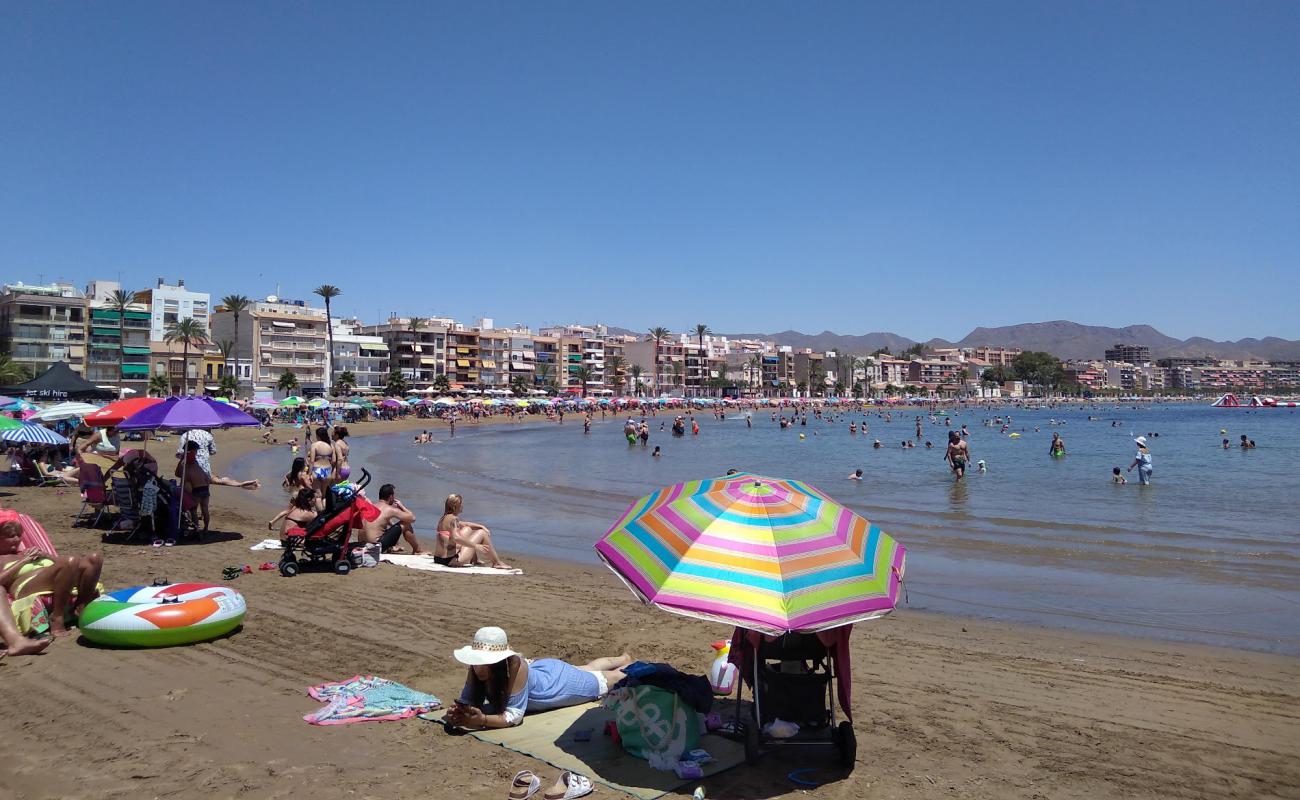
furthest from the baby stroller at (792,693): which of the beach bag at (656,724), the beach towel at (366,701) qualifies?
the beach towel at (366,701)

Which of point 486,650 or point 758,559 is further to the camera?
point 486,650

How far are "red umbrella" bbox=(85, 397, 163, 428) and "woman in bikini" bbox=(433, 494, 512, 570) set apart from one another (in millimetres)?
3912

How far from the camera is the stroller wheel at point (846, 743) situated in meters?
4.23

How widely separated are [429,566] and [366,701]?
4.61 metres

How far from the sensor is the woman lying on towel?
4449mm

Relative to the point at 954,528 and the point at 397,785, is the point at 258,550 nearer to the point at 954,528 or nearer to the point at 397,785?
the point at 397,785

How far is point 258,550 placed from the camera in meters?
9.90

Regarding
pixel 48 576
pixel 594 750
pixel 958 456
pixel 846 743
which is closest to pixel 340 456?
pixel 48 576

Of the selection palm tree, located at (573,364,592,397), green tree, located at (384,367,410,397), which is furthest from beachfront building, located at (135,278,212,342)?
palm tree, located at (573,364,592,397)

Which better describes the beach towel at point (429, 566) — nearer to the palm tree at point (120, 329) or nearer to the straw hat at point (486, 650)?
the straw hat at point (486, 650)

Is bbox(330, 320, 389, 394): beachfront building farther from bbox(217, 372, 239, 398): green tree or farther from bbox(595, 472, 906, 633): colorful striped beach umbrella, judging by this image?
bbox(595, 472, 906, 633): colorful striped beach umbrella

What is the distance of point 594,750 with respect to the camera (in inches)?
174

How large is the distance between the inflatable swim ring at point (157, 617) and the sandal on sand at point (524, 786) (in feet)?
11.2

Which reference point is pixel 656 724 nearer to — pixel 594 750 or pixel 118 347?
pixel 594 750
